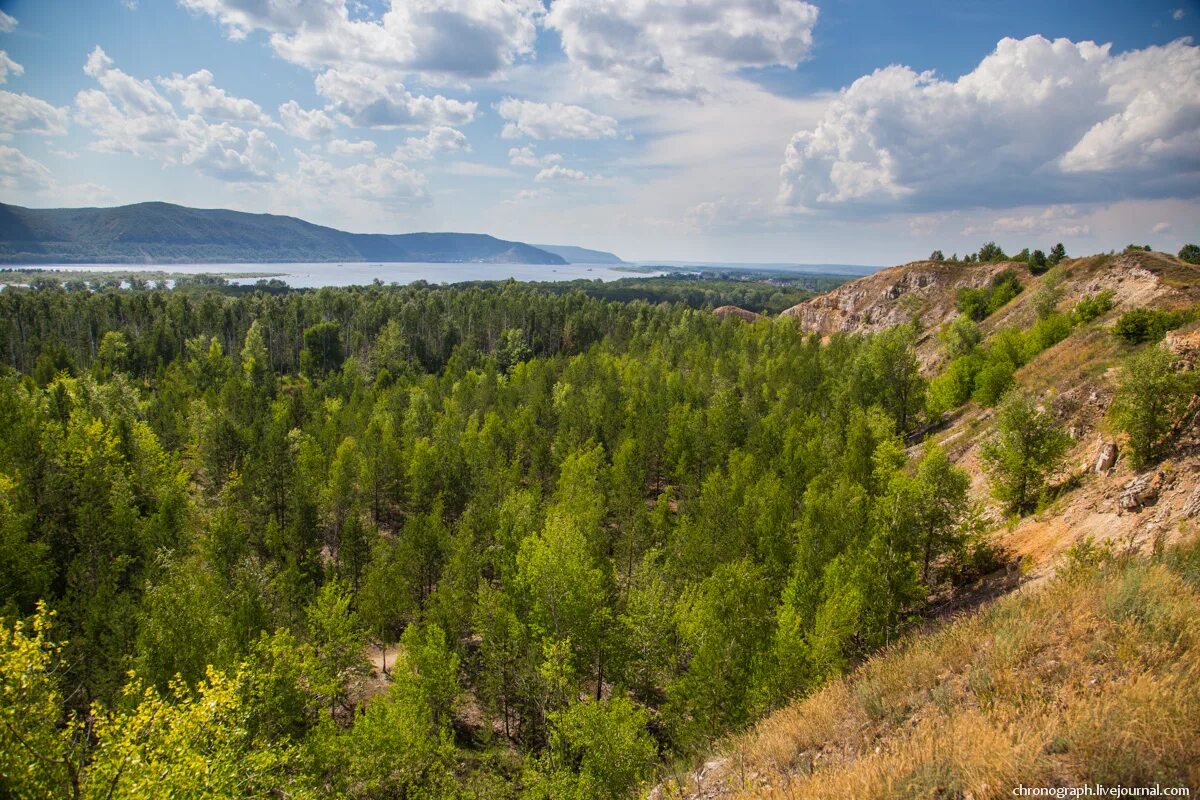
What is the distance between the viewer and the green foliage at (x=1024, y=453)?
3023 cm

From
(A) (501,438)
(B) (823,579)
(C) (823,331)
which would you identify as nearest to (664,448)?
(A) (501,438)

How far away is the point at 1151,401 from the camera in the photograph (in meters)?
25.9

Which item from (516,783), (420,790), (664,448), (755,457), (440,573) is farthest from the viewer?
(664,448)

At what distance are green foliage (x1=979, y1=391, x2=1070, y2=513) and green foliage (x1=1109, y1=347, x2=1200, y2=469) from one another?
346cm

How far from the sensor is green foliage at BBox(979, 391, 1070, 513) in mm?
30234

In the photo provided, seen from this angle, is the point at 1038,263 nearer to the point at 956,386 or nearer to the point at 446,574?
the point at 956,386

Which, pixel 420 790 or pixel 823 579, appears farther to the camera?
pixel 823 579

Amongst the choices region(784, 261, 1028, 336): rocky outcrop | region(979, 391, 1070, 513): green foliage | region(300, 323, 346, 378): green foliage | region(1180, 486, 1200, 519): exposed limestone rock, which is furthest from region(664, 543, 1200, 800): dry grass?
region(300, 323, 346, 378): green foliage

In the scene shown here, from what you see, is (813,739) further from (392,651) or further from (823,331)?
(823,331)

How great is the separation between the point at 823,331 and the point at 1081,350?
8874 centimetres

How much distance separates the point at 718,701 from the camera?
76.0ft

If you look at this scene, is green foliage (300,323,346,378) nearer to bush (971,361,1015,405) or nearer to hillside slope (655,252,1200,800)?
bush (971,361,1015,405)

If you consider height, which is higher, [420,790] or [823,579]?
[823,579]

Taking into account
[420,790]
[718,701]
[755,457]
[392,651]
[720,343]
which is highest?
[720,343]
